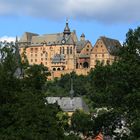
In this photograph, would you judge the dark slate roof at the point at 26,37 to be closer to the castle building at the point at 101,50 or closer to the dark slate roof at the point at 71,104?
the castle building at the point at 101,50

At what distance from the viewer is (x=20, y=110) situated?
84.2 ft

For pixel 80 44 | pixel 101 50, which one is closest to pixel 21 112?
pixel 101 50

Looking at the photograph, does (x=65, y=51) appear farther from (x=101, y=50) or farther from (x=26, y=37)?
(x=26, y=37)

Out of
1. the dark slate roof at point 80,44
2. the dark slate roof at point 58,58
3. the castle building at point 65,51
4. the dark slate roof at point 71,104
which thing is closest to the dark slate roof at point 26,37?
the castle building at point 65,51

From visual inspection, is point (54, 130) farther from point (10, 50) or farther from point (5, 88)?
point (10, 50)

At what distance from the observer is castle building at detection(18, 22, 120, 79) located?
6663 inches

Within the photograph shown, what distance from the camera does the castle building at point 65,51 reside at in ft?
555

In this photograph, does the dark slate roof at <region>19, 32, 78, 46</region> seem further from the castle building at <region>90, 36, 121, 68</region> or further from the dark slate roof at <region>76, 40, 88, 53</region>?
the castle building at <region>90, 36, 121, 68</region>

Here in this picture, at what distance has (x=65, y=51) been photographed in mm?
181875

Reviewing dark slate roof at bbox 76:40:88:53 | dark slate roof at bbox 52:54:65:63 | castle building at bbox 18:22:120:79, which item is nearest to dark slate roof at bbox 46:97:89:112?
castle building at bbox 18:22:120:79

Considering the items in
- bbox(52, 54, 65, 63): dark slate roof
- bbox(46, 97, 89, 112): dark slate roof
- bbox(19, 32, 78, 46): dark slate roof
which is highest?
bbox(19, 32, 78, 46): dark slate roof

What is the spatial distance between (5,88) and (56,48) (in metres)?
159

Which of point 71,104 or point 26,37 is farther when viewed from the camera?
point 26,37

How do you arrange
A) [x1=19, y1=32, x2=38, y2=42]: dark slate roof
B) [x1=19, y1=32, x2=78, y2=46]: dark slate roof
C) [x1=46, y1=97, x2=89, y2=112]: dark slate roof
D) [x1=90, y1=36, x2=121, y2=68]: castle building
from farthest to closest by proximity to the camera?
[x1=19, y1=32, x2=38, y2=42]: dark slate roof < [x1=19, y1=32, x2=78, y2=46]: dark slate roof < [x1=90, y1=36, x2=121, y2=68]: castle building < [x1=46, y1=97, x2=89, y2=112]: dark slate roof
